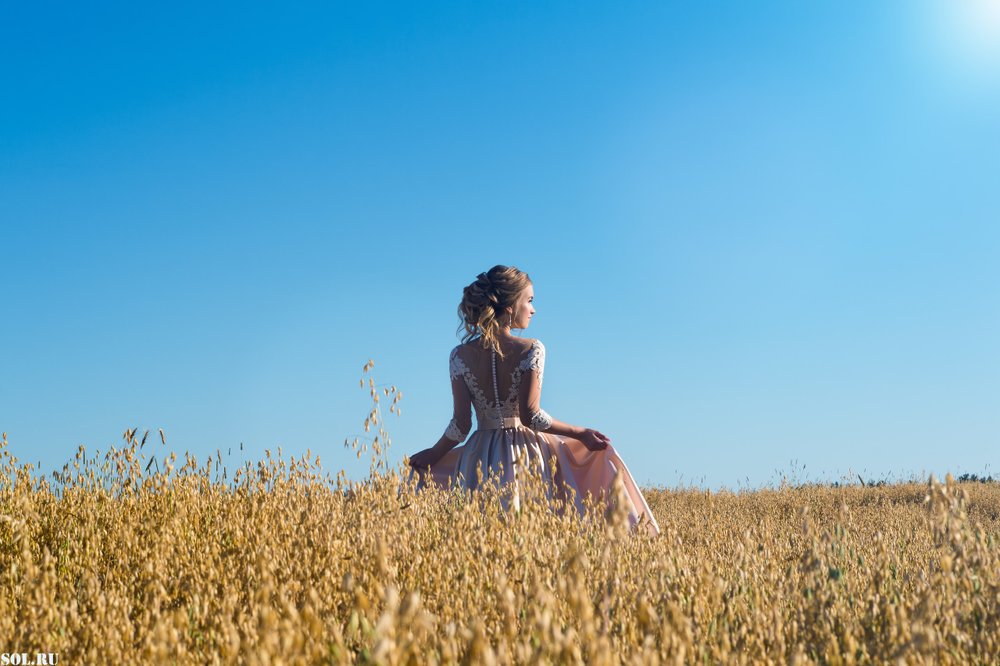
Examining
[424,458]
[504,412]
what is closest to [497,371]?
[504,412]

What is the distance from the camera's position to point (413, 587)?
243 centimetres

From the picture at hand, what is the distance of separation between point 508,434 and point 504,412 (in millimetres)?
166

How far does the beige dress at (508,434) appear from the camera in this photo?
232 inches

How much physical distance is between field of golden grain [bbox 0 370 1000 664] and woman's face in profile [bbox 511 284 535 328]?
2330 mm

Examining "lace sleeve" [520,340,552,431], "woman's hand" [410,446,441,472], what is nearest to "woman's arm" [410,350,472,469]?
"woman's hand" [410,446,441,472]

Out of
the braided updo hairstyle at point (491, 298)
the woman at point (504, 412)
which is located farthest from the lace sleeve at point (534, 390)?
the braided updo hairstyle at point (491, 298)

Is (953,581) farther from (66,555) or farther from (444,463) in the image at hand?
(444,463)

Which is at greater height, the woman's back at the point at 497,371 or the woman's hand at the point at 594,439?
the woman's back at the point at 497,371

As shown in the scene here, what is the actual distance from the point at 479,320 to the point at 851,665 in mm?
4462

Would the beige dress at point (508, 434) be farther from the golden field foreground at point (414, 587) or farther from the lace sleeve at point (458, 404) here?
the golden field foreground at point (414, 587)

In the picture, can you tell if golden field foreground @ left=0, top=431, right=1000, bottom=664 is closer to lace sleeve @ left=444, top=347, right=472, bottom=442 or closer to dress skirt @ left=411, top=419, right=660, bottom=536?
dress skirt @ left=411, top=419, right=660, bottom=536

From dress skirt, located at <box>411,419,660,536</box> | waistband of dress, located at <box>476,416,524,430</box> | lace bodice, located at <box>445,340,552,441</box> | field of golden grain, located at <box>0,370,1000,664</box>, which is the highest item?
lace bodice, located at <box>445,340,552,441</box>

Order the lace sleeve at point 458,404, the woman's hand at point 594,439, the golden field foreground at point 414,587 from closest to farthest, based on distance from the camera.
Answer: the golden field foreground at point 414,587 < the woman's hand at point 594,439 < the lace sleeve at point 458,404

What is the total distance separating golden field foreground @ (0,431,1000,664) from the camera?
5.05ft
